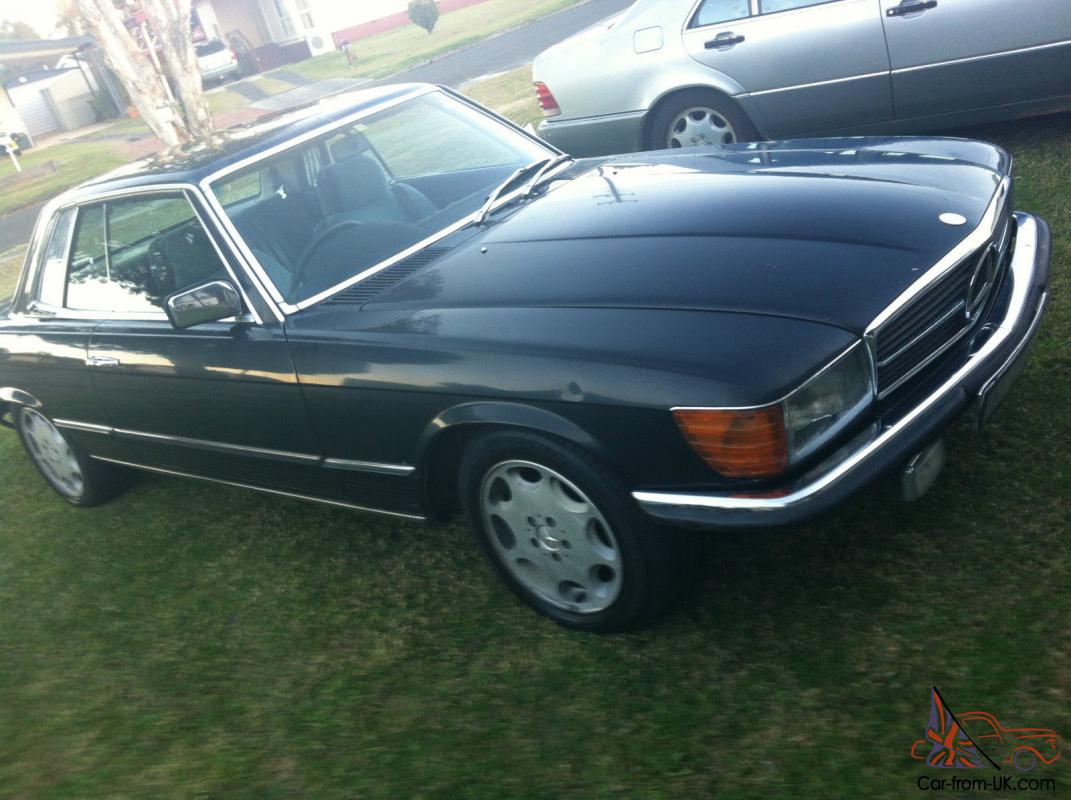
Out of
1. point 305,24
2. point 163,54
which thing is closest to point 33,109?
point 305,24

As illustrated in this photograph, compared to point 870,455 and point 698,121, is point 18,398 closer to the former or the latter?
point 870,455

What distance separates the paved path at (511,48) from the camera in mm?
20703

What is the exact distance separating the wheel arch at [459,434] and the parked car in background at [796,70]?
3488 mm

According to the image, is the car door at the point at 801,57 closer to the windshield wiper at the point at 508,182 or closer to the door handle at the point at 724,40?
the door handle at the point at 724,40

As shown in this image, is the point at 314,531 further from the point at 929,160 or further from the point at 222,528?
the point at 929,160

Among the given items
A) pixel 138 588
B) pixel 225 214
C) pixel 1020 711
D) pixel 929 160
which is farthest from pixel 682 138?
pixel 1020 711

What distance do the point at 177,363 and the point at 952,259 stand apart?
8.78 ft

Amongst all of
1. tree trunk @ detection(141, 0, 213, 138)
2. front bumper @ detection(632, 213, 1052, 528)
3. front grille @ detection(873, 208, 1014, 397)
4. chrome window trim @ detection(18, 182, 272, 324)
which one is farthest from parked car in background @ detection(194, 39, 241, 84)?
front bumper @ detection(632, 213, 1052, 528)

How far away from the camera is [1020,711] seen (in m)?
2.48

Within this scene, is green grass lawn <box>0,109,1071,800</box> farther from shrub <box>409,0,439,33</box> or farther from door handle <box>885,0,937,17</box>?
shrub <box>409,0,439,33</box>

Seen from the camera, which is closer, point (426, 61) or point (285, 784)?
point (285, 784)

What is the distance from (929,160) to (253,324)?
2367mm

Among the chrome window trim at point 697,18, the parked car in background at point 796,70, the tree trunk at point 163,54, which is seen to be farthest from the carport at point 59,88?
the chrome window trim at point 697,18

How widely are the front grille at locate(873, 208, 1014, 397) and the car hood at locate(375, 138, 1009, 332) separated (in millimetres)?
73
